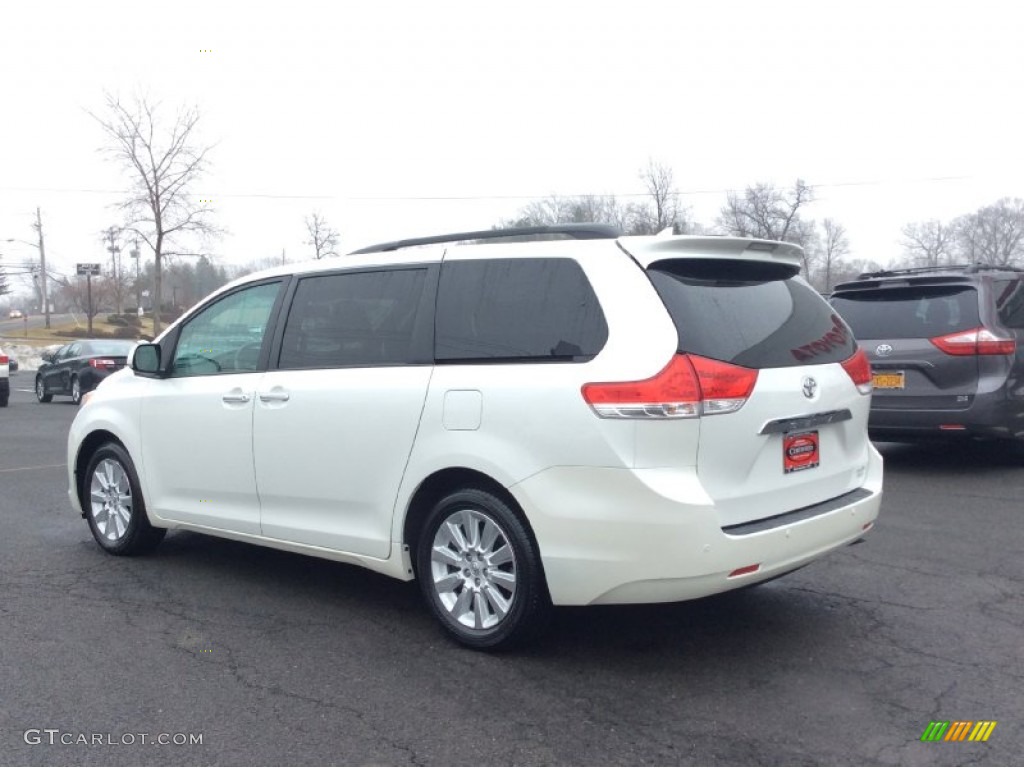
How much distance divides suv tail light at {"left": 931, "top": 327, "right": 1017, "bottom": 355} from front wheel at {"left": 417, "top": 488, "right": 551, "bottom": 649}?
5.74 metres

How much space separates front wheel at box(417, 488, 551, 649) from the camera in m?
4.14

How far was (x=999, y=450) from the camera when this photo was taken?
10.0 meters

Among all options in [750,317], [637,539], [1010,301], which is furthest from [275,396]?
[1010,301]

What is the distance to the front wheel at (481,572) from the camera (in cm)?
414

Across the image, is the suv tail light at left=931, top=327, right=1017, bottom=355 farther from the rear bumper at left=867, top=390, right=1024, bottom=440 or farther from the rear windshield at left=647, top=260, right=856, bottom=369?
the rear windshield at left=647, top=260, right=856, bottom=369

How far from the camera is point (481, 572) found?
4.34 metres

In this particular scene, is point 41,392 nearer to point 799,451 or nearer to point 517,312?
point 517,312

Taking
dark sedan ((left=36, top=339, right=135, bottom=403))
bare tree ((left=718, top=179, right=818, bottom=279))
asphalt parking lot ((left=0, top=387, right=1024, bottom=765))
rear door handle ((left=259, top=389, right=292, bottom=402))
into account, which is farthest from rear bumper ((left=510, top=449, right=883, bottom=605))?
bare tree ((left=718, top=179, right=818, bottom=279))

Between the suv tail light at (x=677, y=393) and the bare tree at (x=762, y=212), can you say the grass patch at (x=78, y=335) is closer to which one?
the bare tree at (x=762, y=212)

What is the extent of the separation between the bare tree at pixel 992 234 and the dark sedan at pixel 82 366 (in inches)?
1820

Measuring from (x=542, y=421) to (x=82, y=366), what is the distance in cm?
1822

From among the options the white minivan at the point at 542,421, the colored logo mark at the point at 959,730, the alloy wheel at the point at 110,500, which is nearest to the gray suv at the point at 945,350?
the white minivan at the point at 542,421

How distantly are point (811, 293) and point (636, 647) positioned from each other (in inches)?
76.1

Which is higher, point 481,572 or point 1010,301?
point 1010,301
